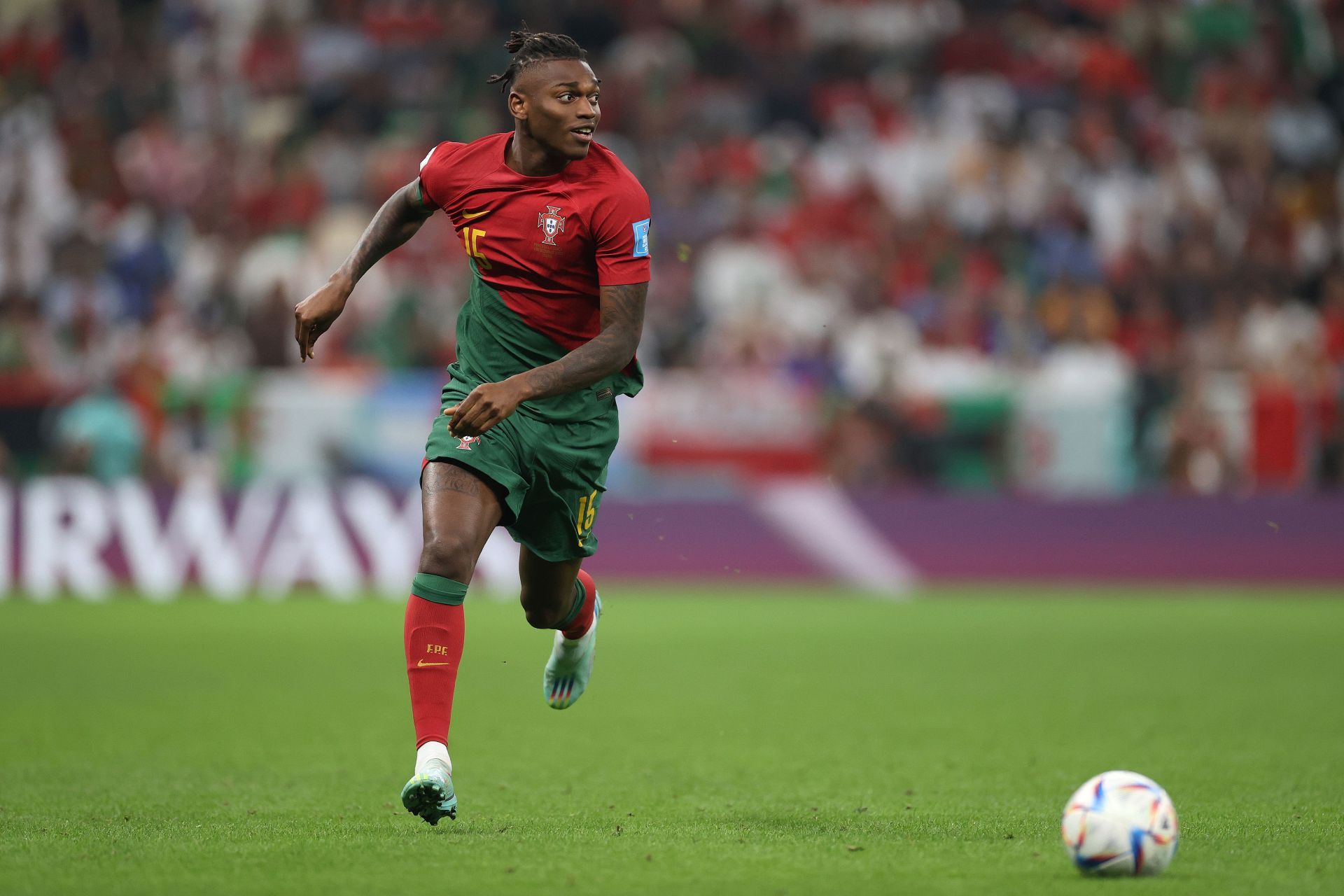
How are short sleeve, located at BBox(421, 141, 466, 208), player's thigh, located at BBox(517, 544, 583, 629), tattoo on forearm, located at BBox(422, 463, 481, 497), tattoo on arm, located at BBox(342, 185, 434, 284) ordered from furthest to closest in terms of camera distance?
player's thigh, located at BBox(517, 544, 583, 629), tattoo on arm, located at BBox(342, 185, 434, 284), short sleeve, located at BBox(421, 141, 466, 208), tattoo on forearm, located at BBox(422, 463, 481, 497)

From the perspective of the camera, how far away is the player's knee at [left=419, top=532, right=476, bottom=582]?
5.62m

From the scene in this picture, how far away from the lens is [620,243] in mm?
5852

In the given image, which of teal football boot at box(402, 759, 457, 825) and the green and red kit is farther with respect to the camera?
the green and red kit

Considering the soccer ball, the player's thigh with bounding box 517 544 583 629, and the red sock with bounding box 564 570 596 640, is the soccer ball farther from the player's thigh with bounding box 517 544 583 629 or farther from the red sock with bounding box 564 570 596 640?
the red sock with bounding box 564 570 596 640

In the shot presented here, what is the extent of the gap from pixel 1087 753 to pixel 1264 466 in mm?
8973

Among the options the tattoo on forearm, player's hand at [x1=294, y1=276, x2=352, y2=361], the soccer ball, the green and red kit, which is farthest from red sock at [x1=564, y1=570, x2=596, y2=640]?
the soccer ball

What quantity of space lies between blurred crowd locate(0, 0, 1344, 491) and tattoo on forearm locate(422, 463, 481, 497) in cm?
1003

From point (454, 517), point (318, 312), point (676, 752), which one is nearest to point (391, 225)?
point (318, 312)

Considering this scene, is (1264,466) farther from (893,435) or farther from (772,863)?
(772,863)

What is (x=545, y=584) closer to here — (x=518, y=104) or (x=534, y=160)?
(x=534, y=160)

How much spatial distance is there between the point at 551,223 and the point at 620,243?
265 mm

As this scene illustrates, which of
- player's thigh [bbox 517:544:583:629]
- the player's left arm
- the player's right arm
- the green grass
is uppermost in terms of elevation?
the player's right arm

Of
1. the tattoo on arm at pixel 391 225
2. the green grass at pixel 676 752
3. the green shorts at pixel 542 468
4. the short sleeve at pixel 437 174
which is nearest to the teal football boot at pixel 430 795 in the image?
the green grass at pixel 676 752

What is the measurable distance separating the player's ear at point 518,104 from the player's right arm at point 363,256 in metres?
0.46
